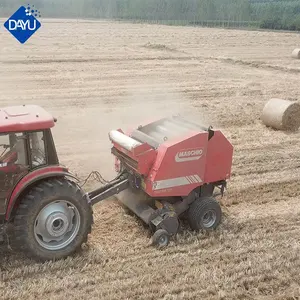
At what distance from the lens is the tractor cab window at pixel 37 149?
4.87m

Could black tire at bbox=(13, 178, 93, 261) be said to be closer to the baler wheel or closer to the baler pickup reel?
the baler pickup reel

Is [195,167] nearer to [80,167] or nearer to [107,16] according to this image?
[80,167]

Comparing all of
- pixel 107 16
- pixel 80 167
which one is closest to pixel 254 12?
pixel 107 16

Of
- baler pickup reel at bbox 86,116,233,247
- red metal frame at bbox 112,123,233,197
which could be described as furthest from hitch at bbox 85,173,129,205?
red metal frame at bbox 112,123,233,197

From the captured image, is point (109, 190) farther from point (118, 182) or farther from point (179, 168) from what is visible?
point (179, 168)

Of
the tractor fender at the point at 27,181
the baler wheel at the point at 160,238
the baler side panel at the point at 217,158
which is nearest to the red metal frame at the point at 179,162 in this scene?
the baler side panel at the point at 217,158

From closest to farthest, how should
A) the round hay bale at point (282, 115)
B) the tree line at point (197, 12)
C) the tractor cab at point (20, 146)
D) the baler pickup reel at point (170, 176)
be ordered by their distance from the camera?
1. the tractor cab at point (20, 146)
2. the baler pickup reel at point (170, 176)
3. the round hay bale at point (282, 115)
4. the tree line at point (197, 12)

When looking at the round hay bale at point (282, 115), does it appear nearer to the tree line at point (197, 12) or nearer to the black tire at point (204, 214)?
the black tire at point (204, 214)

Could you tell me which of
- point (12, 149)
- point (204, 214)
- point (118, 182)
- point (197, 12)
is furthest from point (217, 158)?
point (197, 12)

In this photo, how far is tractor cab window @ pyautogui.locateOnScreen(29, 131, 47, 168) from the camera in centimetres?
487

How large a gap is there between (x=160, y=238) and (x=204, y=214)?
709mm

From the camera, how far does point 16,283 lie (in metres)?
4.67

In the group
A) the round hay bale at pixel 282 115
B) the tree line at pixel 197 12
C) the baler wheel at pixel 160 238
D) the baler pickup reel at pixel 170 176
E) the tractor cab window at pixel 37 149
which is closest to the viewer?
the tractor cab window at pixel 37 149

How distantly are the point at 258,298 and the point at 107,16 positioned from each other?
64.0 metres
